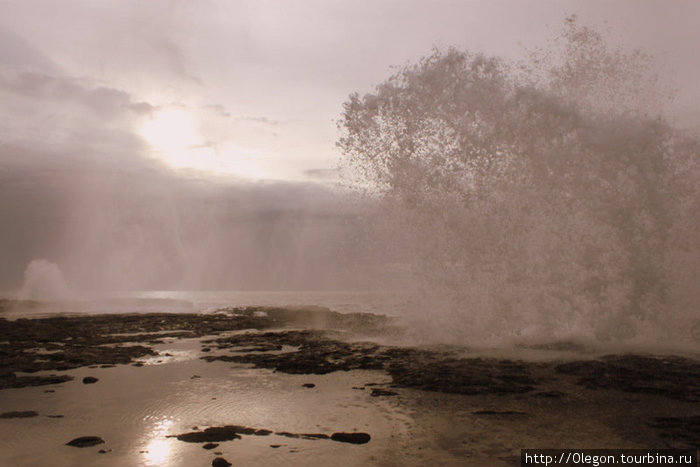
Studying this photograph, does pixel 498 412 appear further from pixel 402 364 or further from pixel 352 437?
pixel 402 364

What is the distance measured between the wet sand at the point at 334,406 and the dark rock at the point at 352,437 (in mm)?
17

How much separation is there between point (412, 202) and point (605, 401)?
488 inches

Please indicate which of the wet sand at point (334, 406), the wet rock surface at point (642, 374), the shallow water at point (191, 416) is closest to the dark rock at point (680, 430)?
the wet sand at point (334, 406)

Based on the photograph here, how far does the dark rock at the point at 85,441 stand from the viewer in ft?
24.3

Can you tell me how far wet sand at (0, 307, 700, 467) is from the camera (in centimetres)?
716

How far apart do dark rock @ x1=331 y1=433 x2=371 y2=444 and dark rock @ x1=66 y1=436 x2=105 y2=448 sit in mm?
3713

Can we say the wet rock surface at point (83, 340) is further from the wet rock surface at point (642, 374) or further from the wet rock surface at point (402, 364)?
the wet rock surface at point (642, 374)

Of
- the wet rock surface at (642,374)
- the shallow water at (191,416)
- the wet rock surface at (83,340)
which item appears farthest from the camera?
the wet rock surface at (83,340)

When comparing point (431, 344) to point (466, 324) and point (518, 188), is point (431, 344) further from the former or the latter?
point (518, 188)

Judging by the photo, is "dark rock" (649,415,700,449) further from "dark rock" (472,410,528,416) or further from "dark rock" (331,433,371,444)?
"dark rock" (331,433,371,444)

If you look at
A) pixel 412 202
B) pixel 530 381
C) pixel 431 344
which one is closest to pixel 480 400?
pixel 530 381

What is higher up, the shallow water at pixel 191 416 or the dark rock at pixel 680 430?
the dark rock at pixel 680 430

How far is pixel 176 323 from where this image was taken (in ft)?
105

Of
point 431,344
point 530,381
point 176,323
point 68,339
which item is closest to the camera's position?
point 530,381
